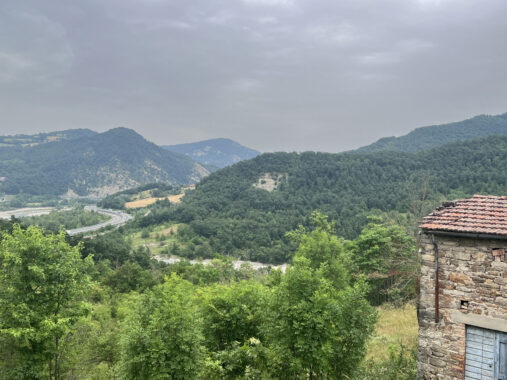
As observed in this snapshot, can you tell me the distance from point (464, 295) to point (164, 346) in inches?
341

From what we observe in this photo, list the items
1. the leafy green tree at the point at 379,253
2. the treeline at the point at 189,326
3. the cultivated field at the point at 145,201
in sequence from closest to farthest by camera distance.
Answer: the treeline at the point at 189,326 → the leafy green tree at the point at 379,253 → the cultivated field at the point at 145,201

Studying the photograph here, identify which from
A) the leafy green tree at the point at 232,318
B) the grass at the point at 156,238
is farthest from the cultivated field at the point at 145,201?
the leafy green tree at the point at 232,318

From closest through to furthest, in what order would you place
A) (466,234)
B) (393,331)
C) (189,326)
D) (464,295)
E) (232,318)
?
(466,234), (464,295), (189,326), (232,318), (393,331)

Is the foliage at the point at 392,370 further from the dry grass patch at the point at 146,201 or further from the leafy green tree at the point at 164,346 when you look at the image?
the dry grass patch at the point at 146,201

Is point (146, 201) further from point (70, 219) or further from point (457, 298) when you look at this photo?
point (457, 298)

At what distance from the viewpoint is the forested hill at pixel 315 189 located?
9650cm

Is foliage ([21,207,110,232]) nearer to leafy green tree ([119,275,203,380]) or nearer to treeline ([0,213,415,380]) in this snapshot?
treeline ([0,213,415,380])

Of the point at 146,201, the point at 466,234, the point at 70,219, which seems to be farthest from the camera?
the point at 146,201

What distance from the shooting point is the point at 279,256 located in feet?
314

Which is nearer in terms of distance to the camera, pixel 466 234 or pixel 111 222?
pixel 466 234

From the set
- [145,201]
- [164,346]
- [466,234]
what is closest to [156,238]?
[145,201]

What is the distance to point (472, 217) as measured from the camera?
8367 mm

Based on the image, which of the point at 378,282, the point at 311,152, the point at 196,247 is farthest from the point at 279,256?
the point at 311,152

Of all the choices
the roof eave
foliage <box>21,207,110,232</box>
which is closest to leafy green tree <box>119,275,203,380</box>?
the roof eave
